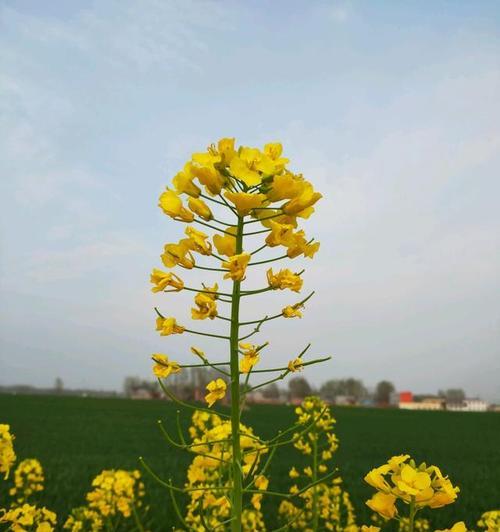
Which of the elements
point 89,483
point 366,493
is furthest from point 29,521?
point 366,493

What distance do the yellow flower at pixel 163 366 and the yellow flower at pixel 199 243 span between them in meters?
0.44

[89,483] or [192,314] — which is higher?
[192,314]

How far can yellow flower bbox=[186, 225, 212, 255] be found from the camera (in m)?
2.33

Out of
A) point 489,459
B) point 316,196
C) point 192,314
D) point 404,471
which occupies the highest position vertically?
point 316,196

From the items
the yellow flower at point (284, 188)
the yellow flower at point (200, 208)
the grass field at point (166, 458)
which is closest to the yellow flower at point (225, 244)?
the yellow flower at point (200, 208)

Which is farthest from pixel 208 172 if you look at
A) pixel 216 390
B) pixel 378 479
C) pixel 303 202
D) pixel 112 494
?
pixel 112 494

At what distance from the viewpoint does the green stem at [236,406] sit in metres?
2.19

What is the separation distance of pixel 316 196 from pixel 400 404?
10646cm

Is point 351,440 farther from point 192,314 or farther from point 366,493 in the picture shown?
point 192,314

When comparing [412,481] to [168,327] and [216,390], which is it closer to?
[216,390]

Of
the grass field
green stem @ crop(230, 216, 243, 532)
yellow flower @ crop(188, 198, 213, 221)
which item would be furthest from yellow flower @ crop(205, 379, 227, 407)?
the grass field

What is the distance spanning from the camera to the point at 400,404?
103m

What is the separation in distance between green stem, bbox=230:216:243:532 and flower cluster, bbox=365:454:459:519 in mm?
470

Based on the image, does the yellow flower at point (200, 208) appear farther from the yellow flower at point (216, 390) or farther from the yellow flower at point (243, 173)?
the yellow flower at point (216, 390)
